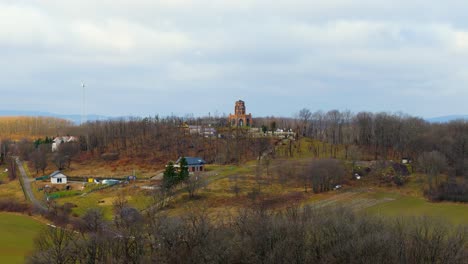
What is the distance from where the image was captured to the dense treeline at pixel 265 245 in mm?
20375

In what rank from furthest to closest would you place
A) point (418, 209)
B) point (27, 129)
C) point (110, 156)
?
point (27, 129) → point (110, 156) → point (418, 209)

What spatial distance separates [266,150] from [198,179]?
96.5ft

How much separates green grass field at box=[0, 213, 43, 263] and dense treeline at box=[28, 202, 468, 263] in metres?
6.06

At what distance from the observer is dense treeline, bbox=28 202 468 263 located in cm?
2038

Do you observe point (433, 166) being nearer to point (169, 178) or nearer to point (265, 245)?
point (169, 178)

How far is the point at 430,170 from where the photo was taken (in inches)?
1905

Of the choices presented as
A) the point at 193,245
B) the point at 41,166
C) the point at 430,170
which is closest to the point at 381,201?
the point at 430,170

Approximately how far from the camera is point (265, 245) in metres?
21.6

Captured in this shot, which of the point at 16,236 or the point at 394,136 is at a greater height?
the point at 394,136

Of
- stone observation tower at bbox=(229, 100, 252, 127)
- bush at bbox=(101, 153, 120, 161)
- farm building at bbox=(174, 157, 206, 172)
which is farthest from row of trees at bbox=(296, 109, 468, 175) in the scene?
bush at bbox=(101, 153, 120, 161)

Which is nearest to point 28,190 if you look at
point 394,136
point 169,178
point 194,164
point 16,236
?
point 169,178

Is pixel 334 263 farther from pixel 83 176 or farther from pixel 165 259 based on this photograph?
pixel 83 176

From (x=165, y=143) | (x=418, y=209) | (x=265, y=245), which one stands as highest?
(x=165, y=143)

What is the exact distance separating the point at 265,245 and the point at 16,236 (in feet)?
68.9
